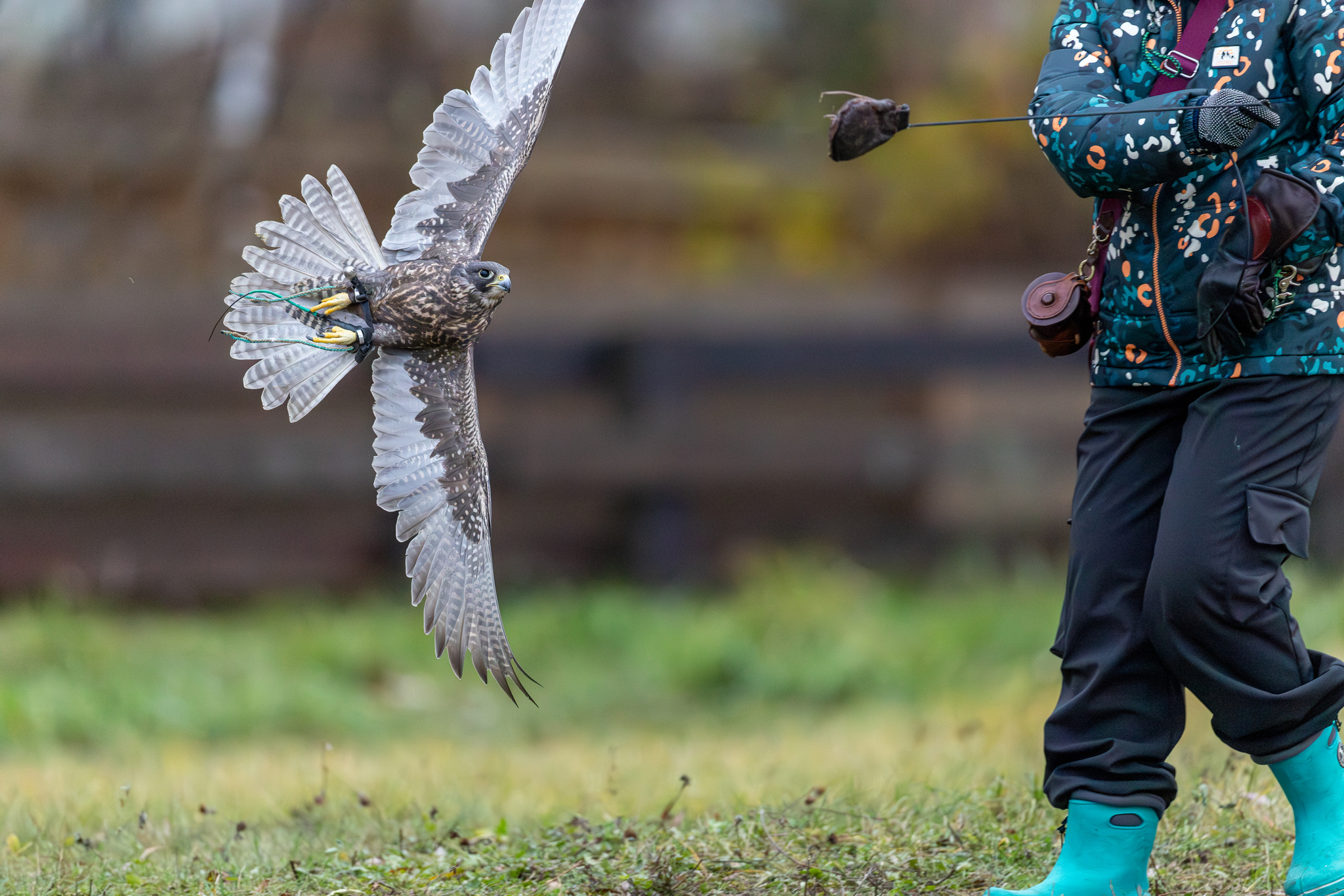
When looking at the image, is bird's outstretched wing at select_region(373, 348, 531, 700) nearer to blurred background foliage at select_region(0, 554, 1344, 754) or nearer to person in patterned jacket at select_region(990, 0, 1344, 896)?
person in patterned jacket at select_region(990, 0, 1344, 896)

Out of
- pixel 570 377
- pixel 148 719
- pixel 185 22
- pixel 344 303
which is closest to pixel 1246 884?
pixel 344 303

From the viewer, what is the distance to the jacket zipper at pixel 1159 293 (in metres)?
2.62

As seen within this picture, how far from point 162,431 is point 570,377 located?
2.70 m

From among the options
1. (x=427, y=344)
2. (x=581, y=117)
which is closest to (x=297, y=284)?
(x=427, y=344)

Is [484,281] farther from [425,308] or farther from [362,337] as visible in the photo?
[362,337]

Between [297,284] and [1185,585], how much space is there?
1894mm

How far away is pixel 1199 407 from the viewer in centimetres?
261

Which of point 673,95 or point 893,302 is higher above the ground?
point 673,95

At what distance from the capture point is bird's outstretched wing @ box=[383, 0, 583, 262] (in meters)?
2.93

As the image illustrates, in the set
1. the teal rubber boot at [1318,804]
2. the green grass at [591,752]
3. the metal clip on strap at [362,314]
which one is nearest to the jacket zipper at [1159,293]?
the teal rubber boot at [1318,804]

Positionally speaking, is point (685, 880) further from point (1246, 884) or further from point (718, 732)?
point (718, 732)

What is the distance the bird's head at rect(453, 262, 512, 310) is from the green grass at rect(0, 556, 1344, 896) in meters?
1.25

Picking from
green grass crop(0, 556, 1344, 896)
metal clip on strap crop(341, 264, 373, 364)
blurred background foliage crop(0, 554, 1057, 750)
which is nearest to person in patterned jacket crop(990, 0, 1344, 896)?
green grass crop(0, 556, 1344, 896)

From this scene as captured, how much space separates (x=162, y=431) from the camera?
8.73 meters
